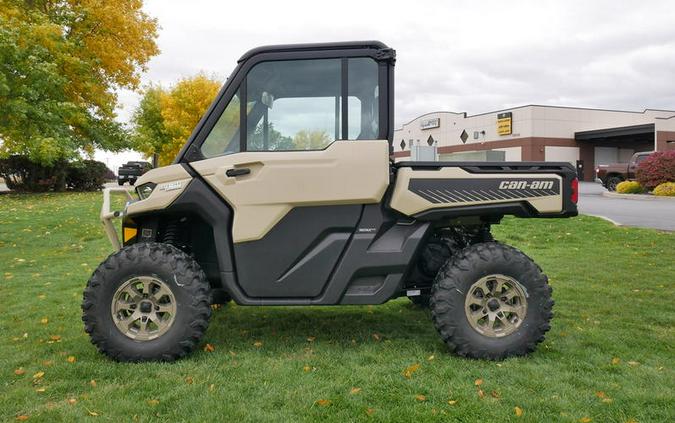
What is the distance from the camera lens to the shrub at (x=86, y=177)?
26984mm

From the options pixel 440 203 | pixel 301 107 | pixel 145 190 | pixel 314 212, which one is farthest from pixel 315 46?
pixel 145 190

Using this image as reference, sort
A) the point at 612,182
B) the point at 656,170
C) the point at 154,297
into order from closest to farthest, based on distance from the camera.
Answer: the point at 154,297, the point at 656,170, the point at 612,182

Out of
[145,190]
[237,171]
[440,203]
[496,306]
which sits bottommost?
[496,306]

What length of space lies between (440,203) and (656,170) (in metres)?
23.0

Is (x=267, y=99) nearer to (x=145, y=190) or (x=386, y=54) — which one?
(x=386, y=54)

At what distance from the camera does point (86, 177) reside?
27297 millimetres

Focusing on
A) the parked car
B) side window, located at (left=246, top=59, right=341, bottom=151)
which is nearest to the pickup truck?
side window, located at (left=246, top=59, right=341, bottom=151)

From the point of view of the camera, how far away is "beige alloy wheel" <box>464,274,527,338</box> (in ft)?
14.0

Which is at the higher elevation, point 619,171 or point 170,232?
point 619,171

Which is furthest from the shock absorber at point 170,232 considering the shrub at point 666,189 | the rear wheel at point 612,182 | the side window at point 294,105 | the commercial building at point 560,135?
the commercial building at point 560,135

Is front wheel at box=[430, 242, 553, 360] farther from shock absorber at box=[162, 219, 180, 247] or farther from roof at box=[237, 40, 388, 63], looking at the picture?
shock absorber at box=[162, 219, 180, 247]

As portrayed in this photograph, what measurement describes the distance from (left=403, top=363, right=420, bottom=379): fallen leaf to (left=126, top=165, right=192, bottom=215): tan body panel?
2.07m

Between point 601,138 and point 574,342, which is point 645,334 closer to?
point 574,342

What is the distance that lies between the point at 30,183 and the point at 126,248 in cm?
2398
